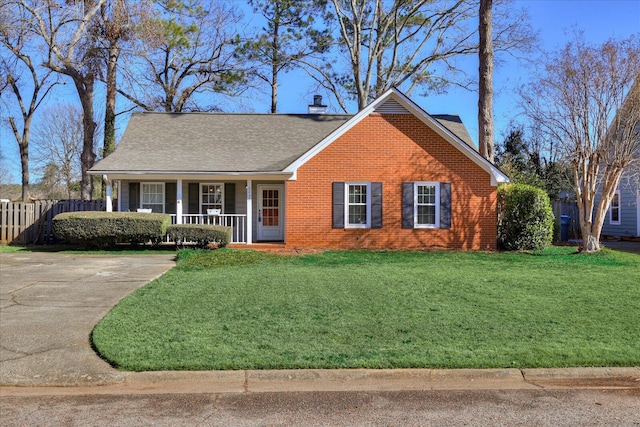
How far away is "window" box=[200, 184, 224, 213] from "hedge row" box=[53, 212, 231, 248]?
3.07 metres

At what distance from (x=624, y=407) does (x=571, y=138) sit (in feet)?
41.6

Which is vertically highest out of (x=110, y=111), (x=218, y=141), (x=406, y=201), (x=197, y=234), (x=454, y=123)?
(x=110, y=111)

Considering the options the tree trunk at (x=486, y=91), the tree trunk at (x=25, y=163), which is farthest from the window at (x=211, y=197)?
the tree trunk at (x=25, y=163)

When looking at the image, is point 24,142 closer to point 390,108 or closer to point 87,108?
point 87,108

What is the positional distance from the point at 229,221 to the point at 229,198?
88 centimetres

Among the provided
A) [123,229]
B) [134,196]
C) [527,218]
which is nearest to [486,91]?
[527,218]

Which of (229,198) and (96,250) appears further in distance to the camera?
(229,198)

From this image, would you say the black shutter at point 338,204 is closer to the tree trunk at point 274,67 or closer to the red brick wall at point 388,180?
the red brick wall at point 388,180

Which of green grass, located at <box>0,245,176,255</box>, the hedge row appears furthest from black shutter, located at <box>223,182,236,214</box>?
the hedge row

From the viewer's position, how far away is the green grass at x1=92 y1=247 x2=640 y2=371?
226 inches

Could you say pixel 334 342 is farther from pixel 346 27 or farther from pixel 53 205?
pixel 346 27

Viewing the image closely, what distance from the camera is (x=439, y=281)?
10.4m

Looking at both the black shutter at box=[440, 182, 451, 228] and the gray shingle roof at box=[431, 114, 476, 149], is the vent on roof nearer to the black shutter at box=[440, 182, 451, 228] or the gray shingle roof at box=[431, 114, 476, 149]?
the black shutter at box=[440, 182, 451, 228]

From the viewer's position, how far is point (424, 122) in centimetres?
1714
